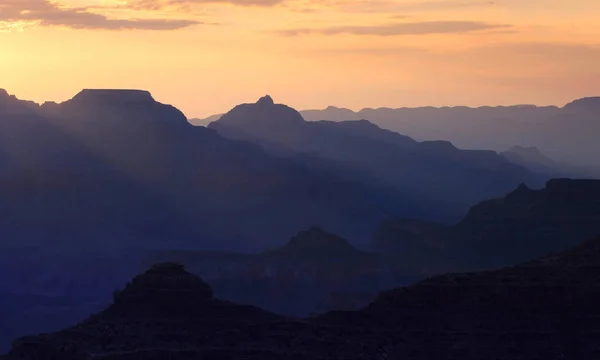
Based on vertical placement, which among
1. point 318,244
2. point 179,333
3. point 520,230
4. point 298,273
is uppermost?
point 179,333

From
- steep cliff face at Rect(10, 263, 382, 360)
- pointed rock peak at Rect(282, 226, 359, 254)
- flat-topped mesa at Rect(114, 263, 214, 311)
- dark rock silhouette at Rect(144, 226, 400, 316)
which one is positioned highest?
flat-topped mesa at Rect(114, 263, 214, 311)

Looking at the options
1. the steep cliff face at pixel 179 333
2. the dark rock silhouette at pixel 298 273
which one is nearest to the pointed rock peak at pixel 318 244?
the dark rock silhouette at pixel 298 273

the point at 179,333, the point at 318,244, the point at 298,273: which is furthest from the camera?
the point at 318,244

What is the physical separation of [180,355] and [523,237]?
102 m

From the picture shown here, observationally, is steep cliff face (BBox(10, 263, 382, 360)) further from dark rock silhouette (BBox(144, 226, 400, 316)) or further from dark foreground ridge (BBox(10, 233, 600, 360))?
dark rock silhouette (BBox(144, 226, 400, 316))

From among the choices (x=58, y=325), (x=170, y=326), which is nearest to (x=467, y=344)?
(x=170, y=326)

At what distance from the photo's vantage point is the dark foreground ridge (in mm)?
84500

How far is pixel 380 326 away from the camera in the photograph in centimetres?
8700

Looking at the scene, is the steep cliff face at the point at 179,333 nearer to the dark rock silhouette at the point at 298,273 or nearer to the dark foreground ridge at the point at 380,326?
the dark foreground ridge at the point at 380,326

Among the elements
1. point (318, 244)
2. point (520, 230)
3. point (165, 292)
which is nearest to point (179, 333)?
point (165, 292)

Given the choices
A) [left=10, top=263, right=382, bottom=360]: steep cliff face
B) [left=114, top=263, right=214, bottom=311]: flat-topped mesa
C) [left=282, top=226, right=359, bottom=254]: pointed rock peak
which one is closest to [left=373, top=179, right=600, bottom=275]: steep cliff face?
[left=282, top=226, right=359, bottom=254]: pointed rock peak

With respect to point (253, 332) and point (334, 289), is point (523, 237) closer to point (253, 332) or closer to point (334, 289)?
point (334, 289)

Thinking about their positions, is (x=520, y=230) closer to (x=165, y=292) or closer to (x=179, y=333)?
(x=165, y=292)

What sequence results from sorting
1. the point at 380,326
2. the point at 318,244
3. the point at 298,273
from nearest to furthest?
1. the point at 380,326
2. the point at 298,273
3. the point at 318,244
